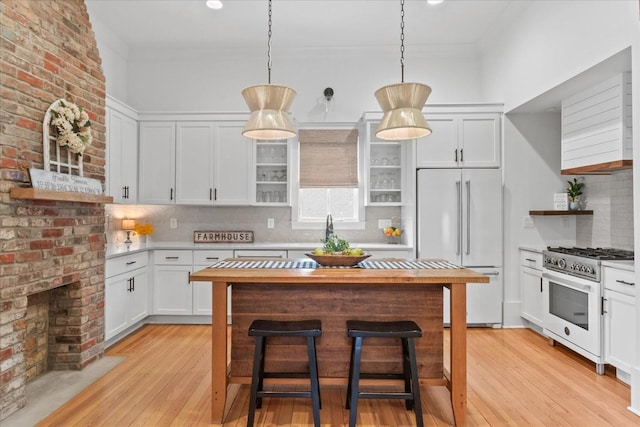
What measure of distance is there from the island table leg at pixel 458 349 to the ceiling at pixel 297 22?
3.14 meters

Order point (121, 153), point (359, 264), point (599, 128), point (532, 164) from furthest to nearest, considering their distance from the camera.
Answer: point (532, 164) → point (121, 153) → point (599, 128) → point (359, 264)

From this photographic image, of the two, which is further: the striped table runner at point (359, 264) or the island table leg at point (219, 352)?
the striped table runner at point (359, 264)

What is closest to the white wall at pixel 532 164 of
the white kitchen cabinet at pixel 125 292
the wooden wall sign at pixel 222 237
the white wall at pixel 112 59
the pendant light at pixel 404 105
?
the pendant light at pixel 404 105

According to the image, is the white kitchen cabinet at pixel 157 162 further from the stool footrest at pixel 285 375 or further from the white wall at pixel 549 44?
the white wall at pixel 549 44

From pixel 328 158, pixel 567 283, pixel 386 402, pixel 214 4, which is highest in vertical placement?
pixel 214 4

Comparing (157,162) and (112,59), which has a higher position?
(112,59)

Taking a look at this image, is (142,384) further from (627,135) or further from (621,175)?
(621,175)

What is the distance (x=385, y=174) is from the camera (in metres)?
4.87

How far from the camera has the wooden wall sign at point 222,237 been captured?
4977mm

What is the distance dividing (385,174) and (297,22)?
2077mm

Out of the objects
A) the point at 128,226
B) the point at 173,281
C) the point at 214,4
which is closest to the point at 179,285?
the point at 173,281

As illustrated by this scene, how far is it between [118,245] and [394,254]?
132 inches

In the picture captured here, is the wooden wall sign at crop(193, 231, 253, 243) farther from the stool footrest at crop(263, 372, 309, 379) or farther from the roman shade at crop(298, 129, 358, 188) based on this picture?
the stool footrest at crop(263, 372, 309, 379)

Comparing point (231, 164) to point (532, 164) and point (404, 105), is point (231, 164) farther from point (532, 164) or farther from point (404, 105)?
point (532, 164)
